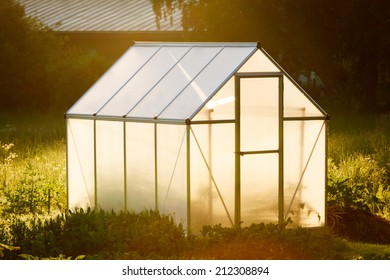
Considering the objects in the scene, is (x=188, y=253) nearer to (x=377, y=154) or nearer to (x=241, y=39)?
(x=377, y=154)

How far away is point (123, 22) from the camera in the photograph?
40.3m

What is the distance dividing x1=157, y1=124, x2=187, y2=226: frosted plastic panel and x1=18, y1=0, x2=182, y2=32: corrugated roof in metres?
26.6

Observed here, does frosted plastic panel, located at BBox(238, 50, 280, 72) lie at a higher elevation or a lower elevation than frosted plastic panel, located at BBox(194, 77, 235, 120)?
higher

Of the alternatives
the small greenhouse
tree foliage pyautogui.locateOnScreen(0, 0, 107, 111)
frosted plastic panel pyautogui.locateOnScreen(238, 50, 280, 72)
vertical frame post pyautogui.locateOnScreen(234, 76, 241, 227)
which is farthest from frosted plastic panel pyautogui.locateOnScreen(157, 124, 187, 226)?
tree foliage pyautogui.locateOnScreen(0, 0, 107, 111)

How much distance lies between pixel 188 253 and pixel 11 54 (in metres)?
22.7

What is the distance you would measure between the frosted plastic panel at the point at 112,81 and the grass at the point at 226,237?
1617mm

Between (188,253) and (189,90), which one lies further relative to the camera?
(189,90)

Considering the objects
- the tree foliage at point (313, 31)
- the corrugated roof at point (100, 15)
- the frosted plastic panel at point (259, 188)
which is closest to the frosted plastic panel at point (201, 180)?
the frosted plastic panel at point (259, 188)

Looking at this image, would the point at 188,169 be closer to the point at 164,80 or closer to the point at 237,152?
the point at 237,152

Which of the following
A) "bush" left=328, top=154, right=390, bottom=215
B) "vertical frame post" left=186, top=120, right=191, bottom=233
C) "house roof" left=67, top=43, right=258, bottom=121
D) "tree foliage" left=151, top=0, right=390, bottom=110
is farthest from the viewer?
"tree foliage" left=151, top=0, right=390, bottom=110

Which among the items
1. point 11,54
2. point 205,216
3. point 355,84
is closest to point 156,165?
point 205,216

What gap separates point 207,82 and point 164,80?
3.14 ft

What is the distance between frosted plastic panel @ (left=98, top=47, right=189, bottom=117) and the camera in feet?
43.0

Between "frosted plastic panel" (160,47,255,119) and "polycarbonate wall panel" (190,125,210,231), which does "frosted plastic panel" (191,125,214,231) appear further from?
"frosted plastic panel" (160,47,255,119)
